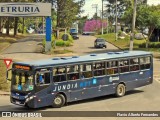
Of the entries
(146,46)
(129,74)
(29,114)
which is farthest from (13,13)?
(29,114)

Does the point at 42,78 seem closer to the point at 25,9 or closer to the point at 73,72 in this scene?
the point at 73,72

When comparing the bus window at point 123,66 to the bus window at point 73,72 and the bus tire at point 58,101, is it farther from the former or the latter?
the bus tire at point 58,101

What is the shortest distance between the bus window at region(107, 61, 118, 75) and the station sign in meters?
29.9

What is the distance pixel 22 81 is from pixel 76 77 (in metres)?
3.18

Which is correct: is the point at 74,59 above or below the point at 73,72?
above

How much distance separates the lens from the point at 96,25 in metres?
149

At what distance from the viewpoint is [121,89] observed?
23.9 meters

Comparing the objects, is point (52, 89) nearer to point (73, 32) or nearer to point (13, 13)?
point (13, 13)

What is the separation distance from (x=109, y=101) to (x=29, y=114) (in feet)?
18.4

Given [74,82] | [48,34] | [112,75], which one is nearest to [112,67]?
[112,75]

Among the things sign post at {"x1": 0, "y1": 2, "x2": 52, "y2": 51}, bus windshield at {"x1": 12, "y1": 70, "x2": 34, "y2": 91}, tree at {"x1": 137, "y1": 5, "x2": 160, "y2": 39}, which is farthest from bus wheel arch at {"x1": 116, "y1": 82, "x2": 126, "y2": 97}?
tree at {"x1": 137, "y1": 5, "x2": 160, "y2": 39}

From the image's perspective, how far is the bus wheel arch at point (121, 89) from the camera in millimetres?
23594

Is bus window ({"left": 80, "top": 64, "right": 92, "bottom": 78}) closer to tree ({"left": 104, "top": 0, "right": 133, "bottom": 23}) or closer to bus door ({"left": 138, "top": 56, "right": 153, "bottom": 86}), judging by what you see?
bus door ({"left": 138, "top": 56, "right": 153, "bottom": 86})

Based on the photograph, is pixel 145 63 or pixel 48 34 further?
pixel 48 34
